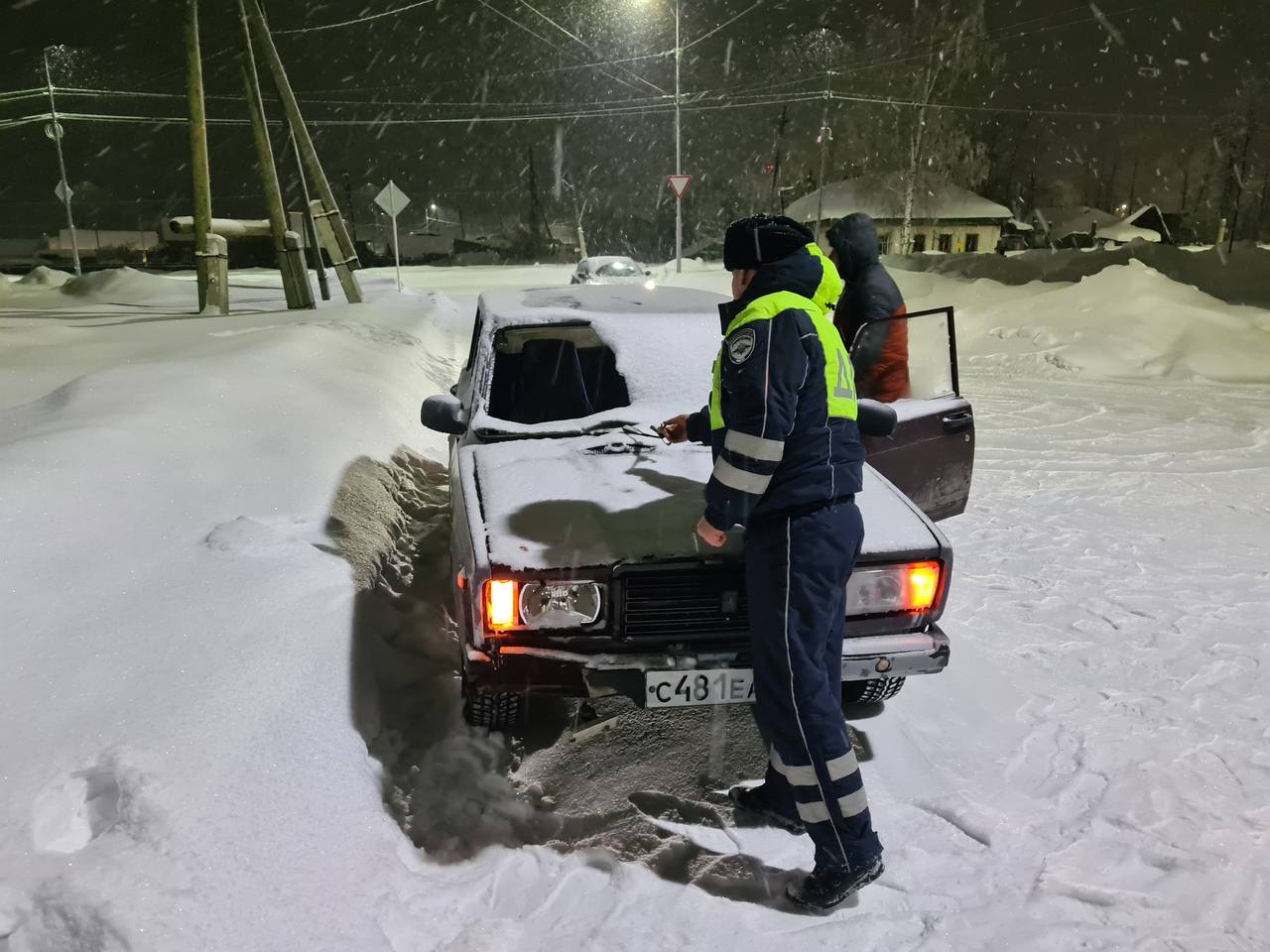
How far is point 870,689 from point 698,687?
3.40 ft

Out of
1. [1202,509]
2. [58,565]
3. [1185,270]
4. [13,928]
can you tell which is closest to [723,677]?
[13,928]

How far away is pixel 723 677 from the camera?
2.84m

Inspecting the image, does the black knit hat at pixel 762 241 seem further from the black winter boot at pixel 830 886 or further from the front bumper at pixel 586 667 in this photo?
the black winter boot at pixel 830 886

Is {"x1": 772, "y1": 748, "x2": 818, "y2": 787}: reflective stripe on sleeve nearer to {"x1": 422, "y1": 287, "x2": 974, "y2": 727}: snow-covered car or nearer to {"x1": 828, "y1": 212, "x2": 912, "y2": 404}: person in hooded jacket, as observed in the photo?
{"x1": 422, "y1": 287, "x2": 974, "y2": 727}: snow-covered car

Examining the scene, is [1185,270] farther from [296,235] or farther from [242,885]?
[242,885]

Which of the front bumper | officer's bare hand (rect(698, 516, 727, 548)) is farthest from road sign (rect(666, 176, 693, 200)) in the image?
officer's bare hand (rect(698, 516, 727, 548))

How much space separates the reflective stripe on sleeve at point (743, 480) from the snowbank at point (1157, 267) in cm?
1890

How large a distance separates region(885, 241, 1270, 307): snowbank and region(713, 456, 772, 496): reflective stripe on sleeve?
62.0 ft

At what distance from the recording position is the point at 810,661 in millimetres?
2514

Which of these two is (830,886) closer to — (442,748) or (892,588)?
(892,588)

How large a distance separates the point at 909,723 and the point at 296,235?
13.5m

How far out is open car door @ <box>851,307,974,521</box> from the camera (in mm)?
4281

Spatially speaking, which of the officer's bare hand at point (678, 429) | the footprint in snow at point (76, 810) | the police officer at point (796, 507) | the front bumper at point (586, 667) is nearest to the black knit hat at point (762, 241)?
the police officer at point (796, 507)

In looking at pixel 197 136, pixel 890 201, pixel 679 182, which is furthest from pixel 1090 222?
pixel 197 136
